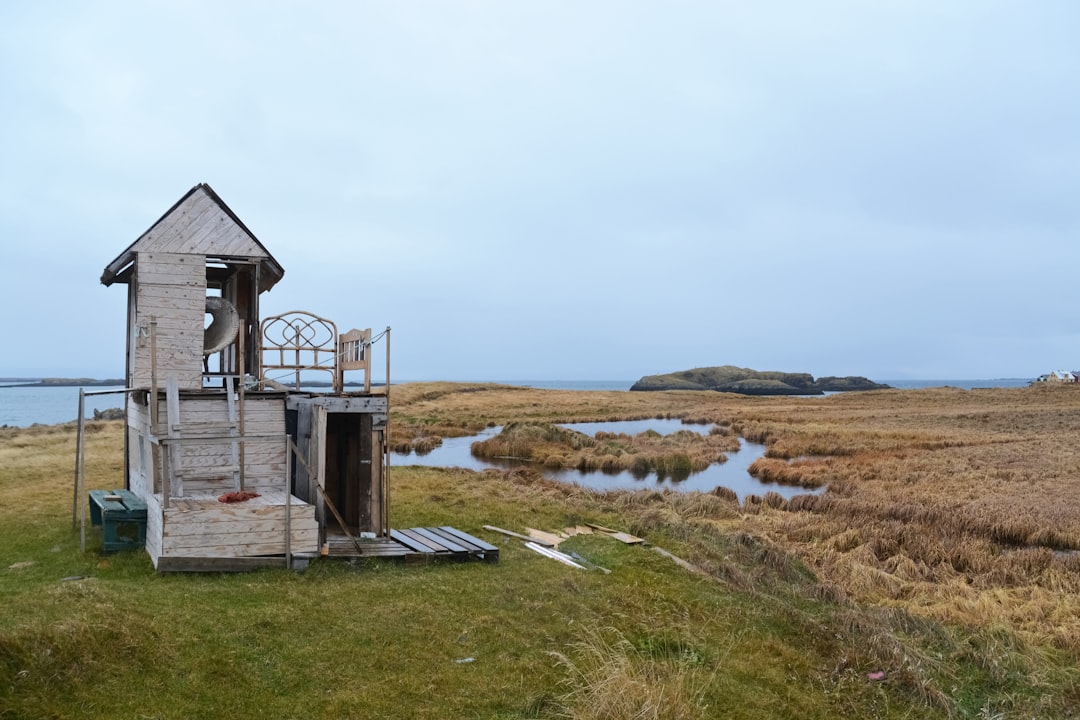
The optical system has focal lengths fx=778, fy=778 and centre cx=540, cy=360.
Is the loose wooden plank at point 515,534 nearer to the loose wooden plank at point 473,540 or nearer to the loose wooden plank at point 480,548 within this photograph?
the loose wooden plank at point 473,540

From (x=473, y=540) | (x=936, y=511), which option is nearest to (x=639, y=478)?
(x=936, y=511)

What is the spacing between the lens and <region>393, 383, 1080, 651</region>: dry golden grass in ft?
47.0

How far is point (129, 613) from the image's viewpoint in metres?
8.94

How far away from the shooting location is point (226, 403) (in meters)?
14.8

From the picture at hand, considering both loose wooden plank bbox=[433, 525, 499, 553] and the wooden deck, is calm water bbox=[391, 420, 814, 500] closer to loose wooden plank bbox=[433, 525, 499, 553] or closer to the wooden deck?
loose wooden plank bbox=[433, 525, 499, 553]

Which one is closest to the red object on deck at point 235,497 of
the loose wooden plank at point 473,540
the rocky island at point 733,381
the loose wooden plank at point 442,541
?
the loose wooden plank at point 442,541

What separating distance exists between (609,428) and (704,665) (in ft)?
170

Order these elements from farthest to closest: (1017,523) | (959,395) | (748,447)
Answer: (959,395), (748,447), (1017,523)

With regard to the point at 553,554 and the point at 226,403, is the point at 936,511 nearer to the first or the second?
the point at 553,554

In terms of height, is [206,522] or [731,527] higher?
[206,522]

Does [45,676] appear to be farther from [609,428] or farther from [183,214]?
[609,428]

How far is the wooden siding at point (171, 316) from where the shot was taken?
1480 centimetres

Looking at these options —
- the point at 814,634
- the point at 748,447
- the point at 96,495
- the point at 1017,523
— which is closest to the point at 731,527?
the point at 1017,523

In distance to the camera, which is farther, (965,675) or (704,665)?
(965,675)
